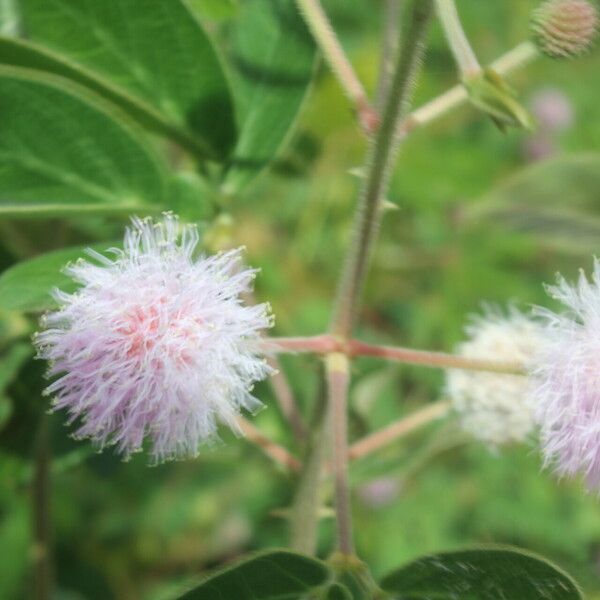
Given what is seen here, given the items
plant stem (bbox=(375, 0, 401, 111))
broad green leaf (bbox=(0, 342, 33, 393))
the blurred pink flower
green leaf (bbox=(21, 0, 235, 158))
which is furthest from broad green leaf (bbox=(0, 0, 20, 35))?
the blurred pink flower

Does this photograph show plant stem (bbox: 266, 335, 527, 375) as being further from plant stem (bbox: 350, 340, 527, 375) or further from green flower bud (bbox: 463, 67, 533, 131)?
green flower bud (bbox: 463, 67, 533, 131)

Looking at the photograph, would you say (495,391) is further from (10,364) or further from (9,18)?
(9,18)

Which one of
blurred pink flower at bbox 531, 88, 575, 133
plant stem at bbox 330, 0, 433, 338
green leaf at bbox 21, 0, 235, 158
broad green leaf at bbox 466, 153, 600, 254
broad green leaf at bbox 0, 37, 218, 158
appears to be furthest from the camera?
blurred pink flower at bbox 531, 88, 575, 133

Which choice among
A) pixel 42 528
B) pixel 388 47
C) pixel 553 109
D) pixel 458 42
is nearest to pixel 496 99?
pixel 458 42

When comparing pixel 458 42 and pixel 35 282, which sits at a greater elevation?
pixel 458 42

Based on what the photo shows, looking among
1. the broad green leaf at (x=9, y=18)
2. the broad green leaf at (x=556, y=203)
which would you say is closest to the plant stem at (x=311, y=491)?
the broad green leaf at (x=556, y=203)

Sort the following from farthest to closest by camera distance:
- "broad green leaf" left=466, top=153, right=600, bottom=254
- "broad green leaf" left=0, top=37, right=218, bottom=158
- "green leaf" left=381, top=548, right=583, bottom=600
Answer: "broad green leaf" left=466, top=153, right=600, bottom=254
"broad green leaf" left=0, top=37, right=218, bottom=158
"green leaf" left=381, top=548, right=583, bottom=600
